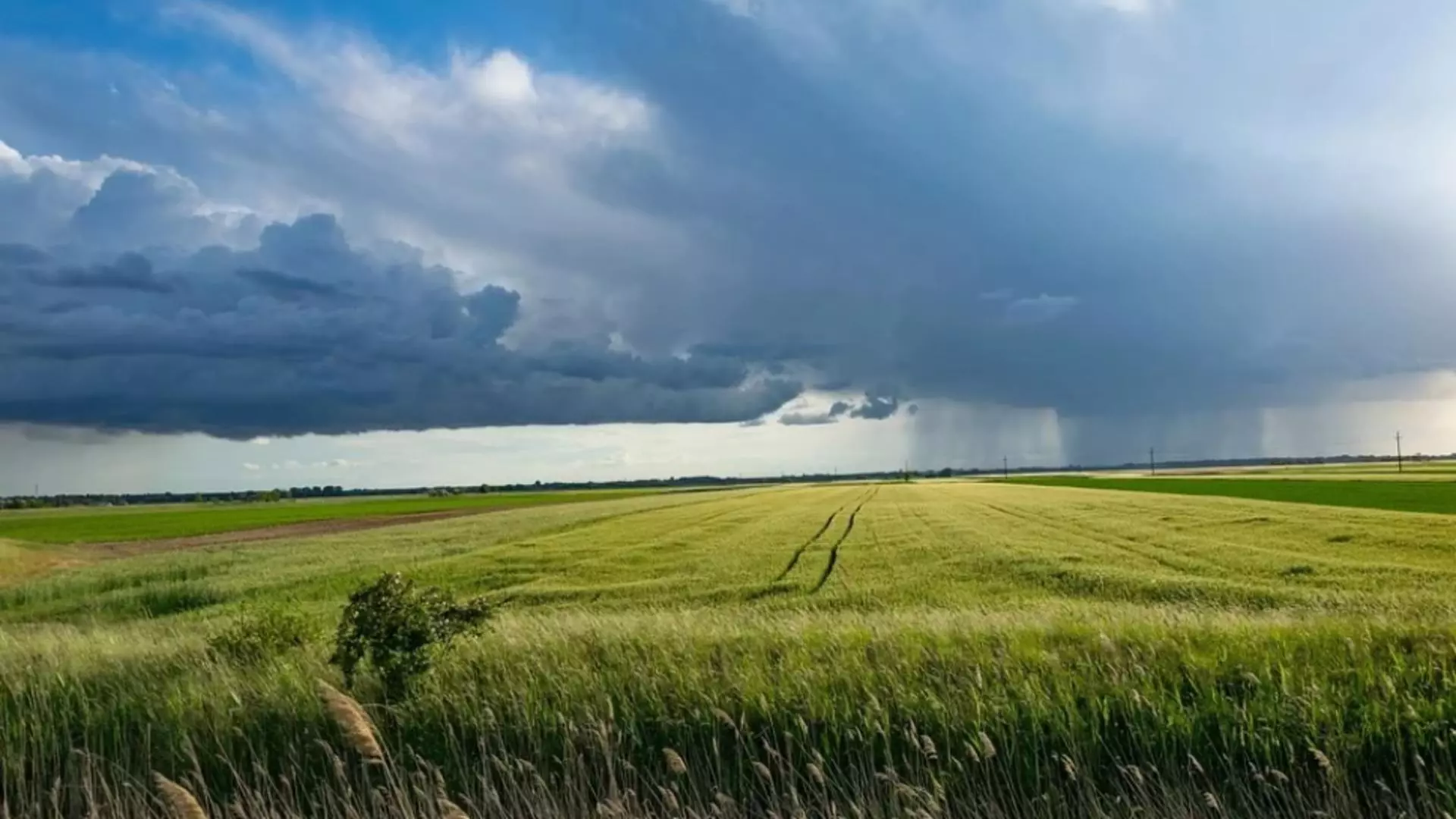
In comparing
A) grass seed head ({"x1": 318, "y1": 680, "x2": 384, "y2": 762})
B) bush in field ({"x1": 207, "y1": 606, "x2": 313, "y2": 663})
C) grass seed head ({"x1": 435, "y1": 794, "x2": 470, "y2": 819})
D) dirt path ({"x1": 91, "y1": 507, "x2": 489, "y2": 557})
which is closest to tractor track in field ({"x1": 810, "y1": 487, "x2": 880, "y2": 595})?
bush in field ({"x1": 207, "y1": 606, "x2": 313, "y2": 663})

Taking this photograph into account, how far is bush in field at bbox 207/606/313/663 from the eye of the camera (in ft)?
44.6

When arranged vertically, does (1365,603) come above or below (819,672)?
below

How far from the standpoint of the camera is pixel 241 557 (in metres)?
55.8

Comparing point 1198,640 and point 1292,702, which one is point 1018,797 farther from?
point 1198,640

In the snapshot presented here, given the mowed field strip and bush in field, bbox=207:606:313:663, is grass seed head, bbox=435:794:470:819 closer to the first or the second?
bush in field, bbox=207:606:313:663

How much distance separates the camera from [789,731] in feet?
27.9

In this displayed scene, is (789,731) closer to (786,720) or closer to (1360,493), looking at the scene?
(786,720)

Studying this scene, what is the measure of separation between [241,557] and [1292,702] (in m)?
58.8

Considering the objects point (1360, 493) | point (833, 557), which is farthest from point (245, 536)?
point (1360, 493)

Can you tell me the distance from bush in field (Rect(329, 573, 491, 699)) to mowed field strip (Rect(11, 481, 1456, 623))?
15487 millimetres

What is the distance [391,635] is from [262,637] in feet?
18.9

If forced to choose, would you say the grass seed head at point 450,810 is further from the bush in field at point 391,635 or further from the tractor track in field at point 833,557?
the tractor track in field at point 833,557

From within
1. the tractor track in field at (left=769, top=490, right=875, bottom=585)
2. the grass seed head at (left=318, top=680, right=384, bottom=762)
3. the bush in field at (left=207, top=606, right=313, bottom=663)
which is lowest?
the tractor track in field at (left=769, top=490, right=875, bottom=585)

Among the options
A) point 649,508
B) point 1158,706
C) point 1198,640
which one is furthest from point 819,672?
point 649,508
